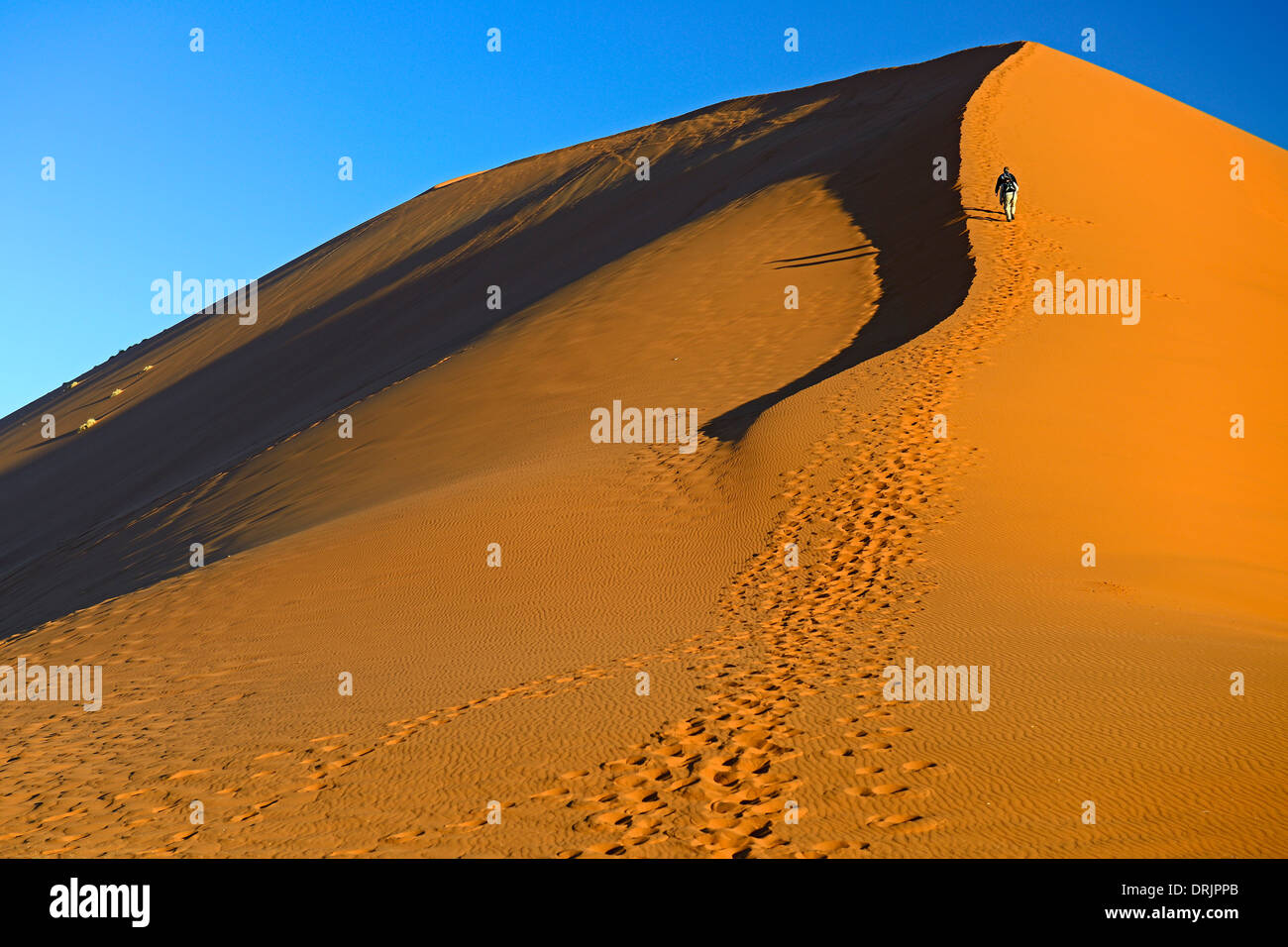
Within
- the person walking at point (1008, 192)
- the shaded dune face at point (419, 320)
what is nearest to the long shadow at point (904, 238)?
the shaded dune face at point (419, 320)

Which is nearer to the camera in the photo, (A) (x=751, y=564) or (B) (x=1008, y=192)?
(A) (x=751, y=564)

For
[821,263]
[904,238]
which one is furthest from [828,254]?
[904,238]

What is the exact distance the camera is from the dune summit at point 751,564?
16.0 feet

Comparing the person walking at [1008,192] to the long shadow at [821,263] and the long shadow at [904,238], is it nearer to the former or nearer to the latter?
the long shadow at [904,238]

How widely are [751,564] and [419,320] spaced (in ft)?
63.5

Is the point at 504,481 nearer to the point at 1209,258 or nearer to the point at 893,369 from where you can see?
the point at 893,369

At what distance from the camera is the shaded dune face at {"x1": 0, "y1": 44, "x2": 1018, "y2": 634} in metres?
13.4

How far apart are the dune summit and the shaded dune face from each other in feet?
0.59

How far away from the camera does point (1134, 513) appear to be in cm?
905

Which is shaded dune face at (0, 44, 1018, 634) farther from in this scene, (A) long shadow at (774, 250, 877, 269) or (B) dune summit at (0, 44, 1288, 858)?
(B) dune summit at (0, 44, 1288, 858)

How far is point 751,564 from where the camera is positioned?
8.56m

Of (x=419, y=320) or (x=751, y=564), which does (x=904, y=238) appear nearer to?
(x=751, y=564)
